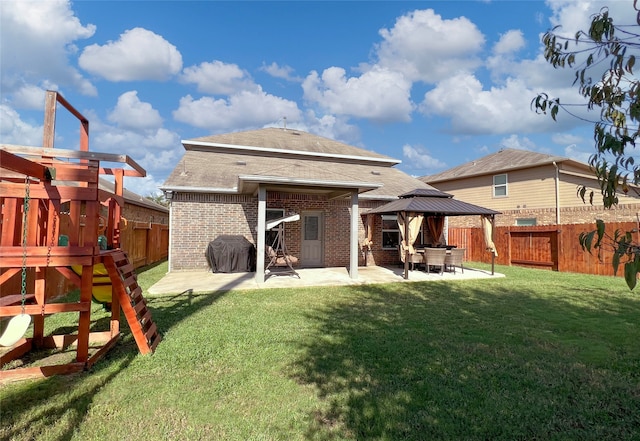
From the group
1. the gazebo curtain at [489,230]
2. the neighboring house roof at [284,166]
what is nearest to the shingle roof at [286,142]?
the neighboring house roof at [284,166]

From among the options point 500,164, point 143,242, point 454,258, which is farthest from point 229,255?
point 500,164

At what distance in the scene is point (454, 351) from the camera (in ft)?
13.7

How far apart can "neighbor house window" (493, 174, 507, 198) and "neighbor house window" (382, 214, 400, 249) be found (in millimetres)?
8780

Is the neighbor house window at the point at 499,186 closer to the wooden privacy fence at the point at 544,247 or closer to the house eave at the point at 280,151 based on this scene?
the wooden privacy fence at the point at 544,247

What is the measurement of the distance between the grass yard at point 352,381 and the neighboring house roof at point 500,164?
12727 millimetres

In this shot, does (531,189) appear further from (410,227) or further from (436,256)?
(410,227)

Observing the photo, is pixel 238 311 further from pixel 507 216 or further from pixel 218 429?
pixel 507 216

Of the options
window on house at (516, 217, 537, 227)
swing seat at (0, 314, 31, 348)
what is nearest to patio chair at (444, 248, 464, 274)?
window on house at (516, 217, 537, 227)

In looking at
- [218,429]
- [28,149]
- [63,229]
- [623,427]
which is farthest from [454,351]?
[63,229]

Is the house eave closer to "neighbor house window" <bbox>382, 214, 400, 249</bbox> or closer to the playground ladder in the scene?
"neighbor house window" <bbox>382, 214, 400, 249</bbox>

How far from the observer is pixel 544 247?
42.9 feet

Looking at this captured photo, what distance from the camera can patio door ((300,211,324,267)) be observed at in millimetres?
12453

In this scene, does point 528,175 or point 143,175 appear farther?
point 528,175

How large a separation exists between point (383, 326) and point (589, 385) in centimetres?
252
